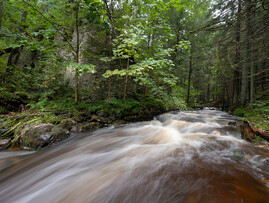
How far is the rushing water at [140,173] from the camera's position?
61.1 inches

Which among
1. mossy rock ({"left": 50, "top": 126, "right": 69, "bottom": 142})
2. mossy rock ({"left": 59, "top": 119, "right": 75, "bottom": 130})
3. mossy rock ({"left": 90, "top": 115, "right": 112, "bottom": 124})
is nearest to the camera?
mossy rock ({"left": 50, "top": 126, "right": 69, "bottom": 142})

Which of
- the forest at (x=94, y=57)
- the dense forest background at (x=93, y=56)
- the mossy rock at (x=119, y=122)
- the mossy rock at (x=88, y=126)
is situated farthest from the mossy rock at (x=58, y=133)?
the mossy rock at (x=119, y=122)

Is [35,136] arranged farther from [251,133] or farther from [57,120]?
[251,133]

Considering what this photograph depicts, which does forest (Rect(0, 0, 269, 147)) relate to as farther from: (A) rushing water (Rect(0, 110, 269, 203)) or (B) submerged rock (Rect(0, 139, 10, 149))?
(A) rushing water (Rect(0, 110, 269, 203))

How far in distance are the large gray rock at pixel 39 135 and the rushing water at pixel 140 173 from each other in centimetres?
30

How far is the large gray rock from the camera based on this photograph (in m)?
3.24

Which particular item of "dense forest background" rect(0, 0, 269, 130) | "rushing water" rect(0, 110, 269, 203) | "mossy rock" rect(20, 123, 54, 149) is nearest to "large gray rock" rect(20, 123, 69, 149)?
"mossy rock" rect(20, 123, 54, 149)

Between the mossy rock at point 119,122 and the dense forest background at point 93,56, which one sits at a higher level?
the dense forest background at point 93,56

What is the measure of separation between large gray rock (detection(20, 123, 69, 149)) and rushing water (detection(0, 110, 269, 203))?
300 millimetres

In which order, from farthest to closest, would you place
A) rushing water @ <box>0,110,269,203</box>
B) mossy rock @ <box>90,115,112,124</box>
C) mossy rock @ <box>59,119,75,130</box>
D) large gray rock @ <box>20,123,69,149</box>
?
mossy rock @ <box>90,115,112,124</box> → mossy rock @ <box>59,119,75,130</box> → large gray rock @ <box>20,123,69,149</box> → rushing water @ <box>0,110,269,203</box>

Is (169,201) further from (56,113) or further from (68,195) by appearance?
(56,113)

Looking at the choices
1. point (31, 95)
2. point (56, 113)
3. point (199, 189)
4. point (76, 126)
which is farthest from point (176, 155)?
point (31, 95)

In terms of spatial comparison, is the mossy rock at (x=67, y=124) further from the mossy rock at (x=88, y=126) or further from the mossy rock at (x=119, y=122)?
the mossy rock at (x=119, y=122)

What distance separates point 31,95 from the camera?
16.9ft
